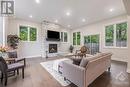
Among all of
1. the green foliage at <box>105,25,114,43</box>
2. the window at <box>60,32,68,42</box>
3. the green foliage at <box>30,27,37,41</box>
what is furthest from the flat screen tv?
the green foliage at <box>105,25,114,43</box>

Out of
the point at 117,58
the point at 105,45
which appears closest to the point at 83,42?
the point at 105,45

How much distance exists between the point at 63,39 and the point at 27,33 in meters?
4.10

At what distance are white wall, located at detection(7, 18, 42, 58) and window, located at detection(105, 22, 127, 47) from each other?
19.6 feet

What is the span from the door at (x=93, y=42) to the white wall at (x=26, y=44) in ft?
15.6

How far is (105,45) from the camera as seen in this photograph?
7285 millimetres

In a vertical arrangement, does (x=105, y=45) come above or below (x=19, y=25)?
below

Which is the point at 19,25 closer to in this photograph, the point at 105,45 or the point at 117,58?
the point at 105,45

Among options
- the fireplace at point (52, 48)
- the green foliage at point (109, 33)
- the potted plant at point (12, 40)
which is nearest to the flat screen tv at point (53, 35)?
the fireplace at point (52, 48)

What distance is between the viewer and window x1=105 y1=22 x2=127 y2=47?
6109 mm

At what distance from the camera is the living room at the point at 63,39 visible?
3.28m

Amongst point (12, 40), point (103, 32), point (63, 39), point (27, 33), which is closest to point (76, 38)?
point (63, 39)

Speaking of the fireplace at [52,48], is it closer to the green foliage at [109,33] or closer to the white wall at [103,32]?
the white wall at [103,32]

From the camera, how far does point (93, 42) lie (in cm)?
849

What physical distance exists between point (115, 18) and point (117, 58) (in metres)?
2.88
